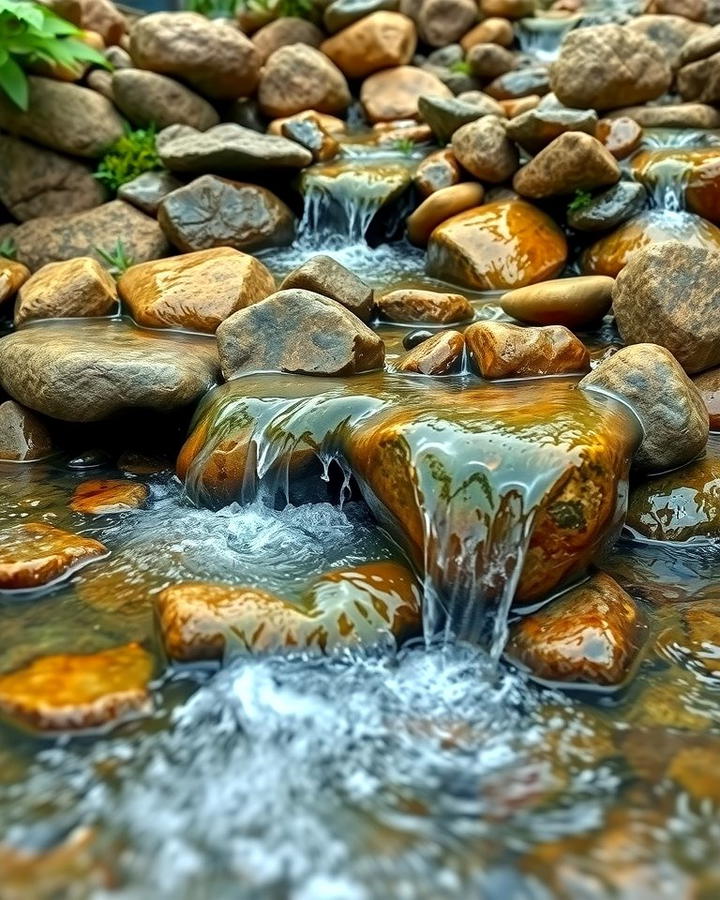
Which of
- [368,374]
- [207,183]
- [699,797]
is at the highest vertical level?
[207,183]

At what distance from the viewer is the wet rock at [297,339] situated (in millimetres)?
4996

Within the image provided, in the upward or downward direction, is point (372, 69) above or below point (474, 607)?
above

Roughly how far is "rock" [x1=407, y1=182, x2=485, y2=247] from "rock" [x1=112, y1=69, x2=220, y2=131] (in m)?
3.13

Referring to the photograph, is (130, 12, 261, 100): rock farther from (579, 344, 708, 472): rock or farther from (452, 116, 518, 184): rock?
(579, 344, 708, 472): rock

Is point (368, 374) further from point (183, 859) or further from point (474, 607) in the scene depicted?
point (183, 859)

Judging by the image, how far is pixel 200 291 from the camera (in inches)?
231

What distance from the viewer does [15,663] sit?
10.6ft

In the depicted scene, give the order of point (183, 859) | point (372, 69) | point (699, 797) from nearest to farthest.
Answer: point (183, 859)
point (699, 797)
point (372, 69)

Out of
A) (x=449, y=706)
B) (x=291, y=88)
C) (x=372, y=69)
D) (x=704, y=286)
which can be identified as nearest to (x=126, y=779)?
(x=449, y=706)

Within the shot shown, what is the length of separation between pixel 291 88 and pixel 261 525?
23.7 feet

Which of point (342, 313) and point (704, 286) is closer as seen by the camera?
point (704, 286)

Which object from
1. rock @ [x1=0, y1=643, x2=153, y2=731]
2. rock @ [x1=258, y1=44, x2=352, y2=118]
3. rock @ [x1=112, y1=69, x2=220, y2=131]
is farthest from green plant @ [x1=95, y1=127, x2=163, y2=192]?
rock @ [x1=0, y1=643, x2=153, y2=731]

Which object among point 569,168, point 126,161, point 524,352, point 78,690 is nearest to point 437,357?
point 524,352

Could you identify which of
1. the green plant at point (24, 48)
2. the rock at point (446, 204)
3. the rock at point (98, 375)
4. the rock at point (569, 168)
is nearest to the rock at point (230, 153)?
the green plant at point (24, 48)
